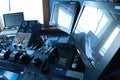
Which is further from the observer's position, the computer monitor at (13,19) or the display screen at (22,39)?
the computer monitor at (13,19)

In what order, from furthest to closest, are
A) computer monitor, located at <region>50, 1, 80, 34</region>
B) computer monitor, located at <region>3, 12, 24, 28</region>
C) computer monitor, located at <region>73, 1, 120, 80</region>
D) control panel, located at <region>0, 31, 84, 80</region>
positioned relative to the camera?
1. computer monitor, located at <region>3, 12, 24, 28</region>
2. computer monitor, located at <region>50, 1, 80, 34</region>
3. control panel, located at <region>0, 31, 84, 80</region>
4. computer monitor, located at <region>73, 1, 120, 80</region>

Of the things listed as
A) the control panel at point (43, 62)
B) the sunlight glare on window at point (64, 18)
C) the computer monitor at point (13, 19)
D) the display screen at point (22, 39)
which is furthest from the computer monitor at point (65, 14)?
the computer monitor at point (13, 19)

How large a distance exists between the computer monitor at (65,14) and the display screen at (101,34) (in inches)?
13.6

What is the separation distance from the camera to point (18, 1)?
94.9 inches

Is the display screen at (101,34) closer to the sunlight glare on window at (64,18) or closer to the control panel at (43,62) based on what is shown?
the control panel at (43,62)

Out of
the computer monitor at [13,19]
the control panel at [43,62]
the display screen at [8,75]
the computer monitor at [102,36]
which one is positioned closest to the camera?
the computer monitor at [102,36]

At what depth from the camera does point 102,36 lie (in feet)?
2.92

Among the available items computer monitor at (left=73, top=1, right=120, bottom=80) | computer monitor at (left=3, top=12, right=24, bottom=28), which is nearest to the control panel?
computer monitor at (left=73, top=1, right=120, bottom=80)

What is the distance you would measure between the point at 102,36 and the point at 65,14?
2.98 feet

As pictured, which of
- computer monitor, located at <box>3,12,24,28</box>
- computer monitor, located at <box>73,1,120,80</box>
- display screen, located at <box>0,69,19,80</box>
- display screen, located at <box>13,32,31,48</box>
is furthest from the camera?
computer monitor, located at <box>3,12,24,28</box>

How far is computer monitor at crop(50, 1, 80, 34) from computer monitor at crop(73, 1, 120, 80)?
358mm

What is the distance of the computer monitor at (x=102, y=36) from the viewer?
74cm

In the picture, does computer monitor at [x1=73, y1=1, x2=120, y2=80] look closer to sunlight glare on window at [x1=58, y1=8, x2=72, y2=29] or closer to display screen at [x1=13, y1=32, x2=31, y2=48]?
sunlight glare on window at [x1=58, y1=8, x2=72, y2=29]

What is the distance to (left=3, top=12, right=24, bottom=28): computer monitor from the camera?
90.3 inches
